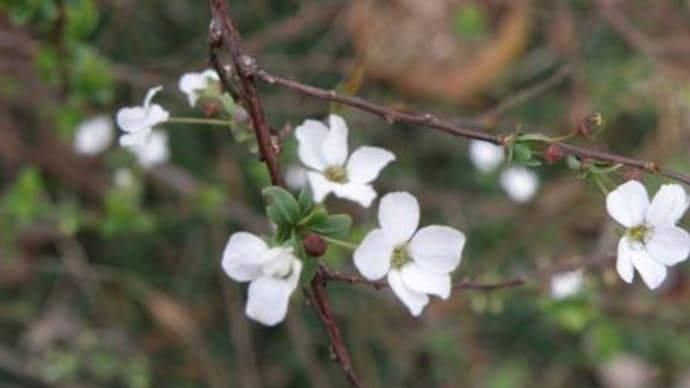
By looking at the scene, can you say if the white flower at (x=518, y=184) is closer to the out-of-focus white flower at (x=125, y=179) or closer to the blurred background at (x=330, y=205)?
the blurred background at (x=330, y=205)

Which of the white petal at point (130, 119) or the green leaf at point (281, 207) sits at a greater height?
the white petal at point (130, 119)

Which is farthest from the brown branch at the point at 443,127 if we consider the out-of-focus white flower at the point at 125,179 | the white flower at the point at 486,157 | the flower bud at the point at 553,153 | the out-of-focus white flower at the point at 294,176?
the white flower at the point at 486,157

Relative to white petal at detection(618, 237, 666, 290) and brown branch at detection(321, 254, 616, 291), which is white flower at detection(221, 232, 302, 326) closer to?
brown branch at detection(321, 254, 616, 291)

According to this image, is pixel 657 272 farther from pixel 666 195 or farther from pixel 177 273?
pixel 177 273

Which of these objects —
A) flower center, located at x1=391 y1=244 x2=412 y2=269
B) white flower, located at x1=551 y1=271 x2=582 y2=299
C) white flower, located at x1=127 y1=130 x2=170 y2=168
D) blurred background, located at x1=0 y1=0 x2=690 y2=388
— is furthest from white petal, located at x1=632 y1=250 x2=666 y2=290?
white flower, located at x1=127 y1=130 x2=170 y2=168

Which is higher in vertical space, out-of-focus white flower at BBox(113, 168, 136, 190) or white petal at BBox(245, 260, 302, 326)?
out-of-focus white flower at BBox(113, 168, 136, 190)
